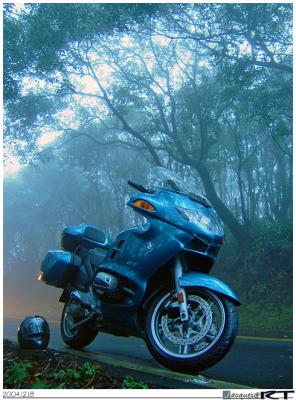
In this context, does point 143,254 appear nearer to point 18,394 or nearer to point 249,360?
point 18,394

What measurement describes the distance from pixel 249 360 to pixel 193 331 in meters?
1.32

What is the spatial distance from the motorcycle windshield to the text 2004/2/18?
5.89 feet

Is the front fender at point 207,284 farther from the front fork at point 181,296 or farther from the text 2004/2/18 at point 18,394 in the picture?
the text 2004/2/18 at point 18,394

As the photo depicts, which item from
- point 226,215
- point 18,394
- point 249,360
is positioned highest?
point 226,215

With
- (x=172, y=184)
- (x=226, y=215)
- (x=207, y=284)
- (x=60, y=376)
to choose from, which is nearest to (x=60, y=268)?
(x=172, y=184)

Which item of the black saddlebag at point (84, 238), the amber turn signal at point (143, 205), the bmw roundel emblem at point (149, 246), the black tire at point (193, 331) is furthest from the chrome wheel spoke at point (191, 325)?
the black saddlebag at point (84, 238)

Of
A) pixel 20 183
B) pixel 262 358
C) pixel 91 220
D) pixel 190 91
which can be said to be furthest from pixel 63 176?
pixel 262 358

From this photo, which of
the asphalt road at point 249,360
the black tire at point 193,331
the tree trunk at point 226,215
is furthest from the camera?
the tree trunk at point 226,215

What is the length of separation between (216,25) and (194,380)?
9282mm

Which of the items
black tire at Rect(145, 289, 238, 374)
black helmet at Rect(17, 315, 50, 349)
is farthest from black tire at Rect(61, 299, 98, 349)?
black tire at Rect(145, 289, 238, 374)

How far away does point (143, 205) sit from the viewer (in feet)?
10.7

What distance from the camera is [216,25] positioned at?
33.2ft

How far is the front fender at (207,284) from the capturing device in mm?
2807

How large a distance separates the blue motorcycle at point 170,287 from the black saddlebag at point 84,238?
679 millimetres
